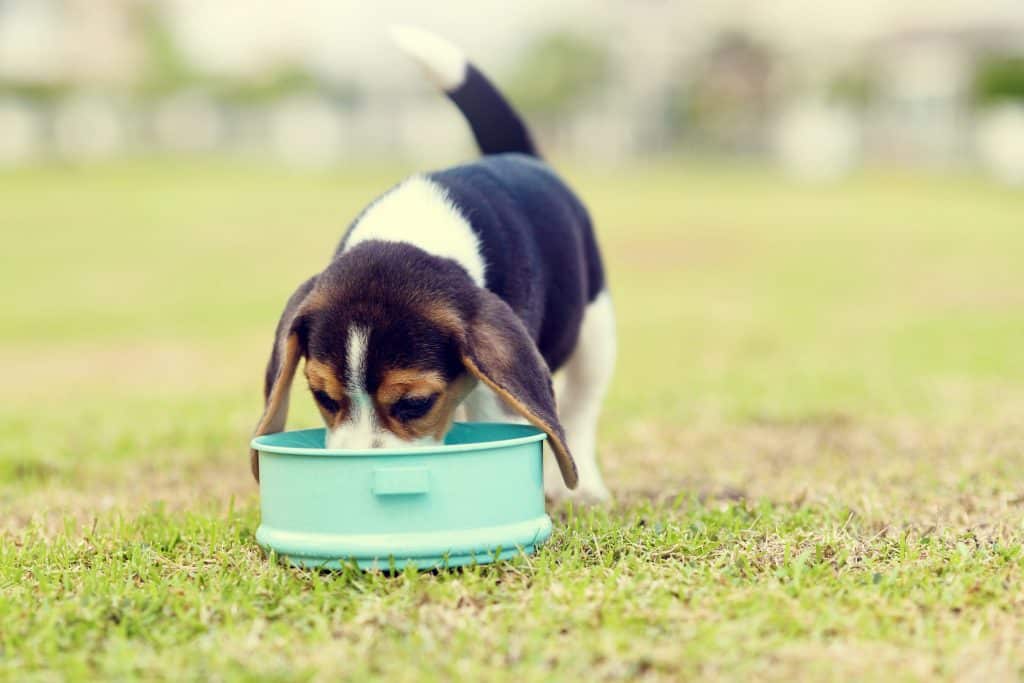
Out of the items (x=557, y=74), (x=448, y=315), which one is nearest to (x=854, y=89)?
(x=557, y=74)

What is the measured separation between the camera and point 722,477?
5262 mm

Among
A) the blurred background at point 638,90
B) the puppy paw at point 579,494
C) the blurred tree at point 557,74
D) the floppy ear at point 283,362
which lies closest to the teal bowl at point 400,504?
the floppy ear at point 283,362

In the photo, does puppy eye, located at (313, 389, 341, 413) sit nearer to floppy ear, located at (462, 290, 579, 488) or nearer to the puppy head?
the puppy head

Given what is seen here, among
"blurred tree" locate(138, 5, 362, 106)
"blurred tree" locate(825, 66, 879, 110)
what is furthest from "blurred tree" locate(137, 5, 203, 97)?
"blurred tree" locate(825, 66, 879, 110)

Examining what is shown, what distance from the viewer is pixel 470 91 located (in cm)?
534

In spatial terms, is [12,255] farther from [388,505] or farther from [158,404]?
[388,505]

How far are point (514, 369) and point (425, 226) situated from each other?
71cm

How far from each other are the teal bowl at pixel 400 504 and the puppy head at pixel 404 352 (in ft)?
0.61

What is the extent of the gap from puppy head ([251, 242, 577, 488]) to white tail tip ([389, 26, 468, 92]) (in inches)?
61.3

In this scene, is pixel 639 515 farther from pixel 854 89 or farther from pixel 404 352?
pixel 854 89

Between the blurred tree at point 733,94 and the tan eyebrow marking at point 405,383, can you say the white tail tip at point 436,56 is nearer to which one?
the tan eyebrow marking at point 405,383

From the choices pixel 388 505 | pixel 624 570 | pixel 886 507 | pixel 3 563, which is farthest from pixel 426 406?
→ pixel 886 507

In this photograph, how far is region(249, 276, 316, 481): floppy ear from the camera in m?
3.88

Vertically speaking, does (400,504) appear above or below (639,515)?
above
